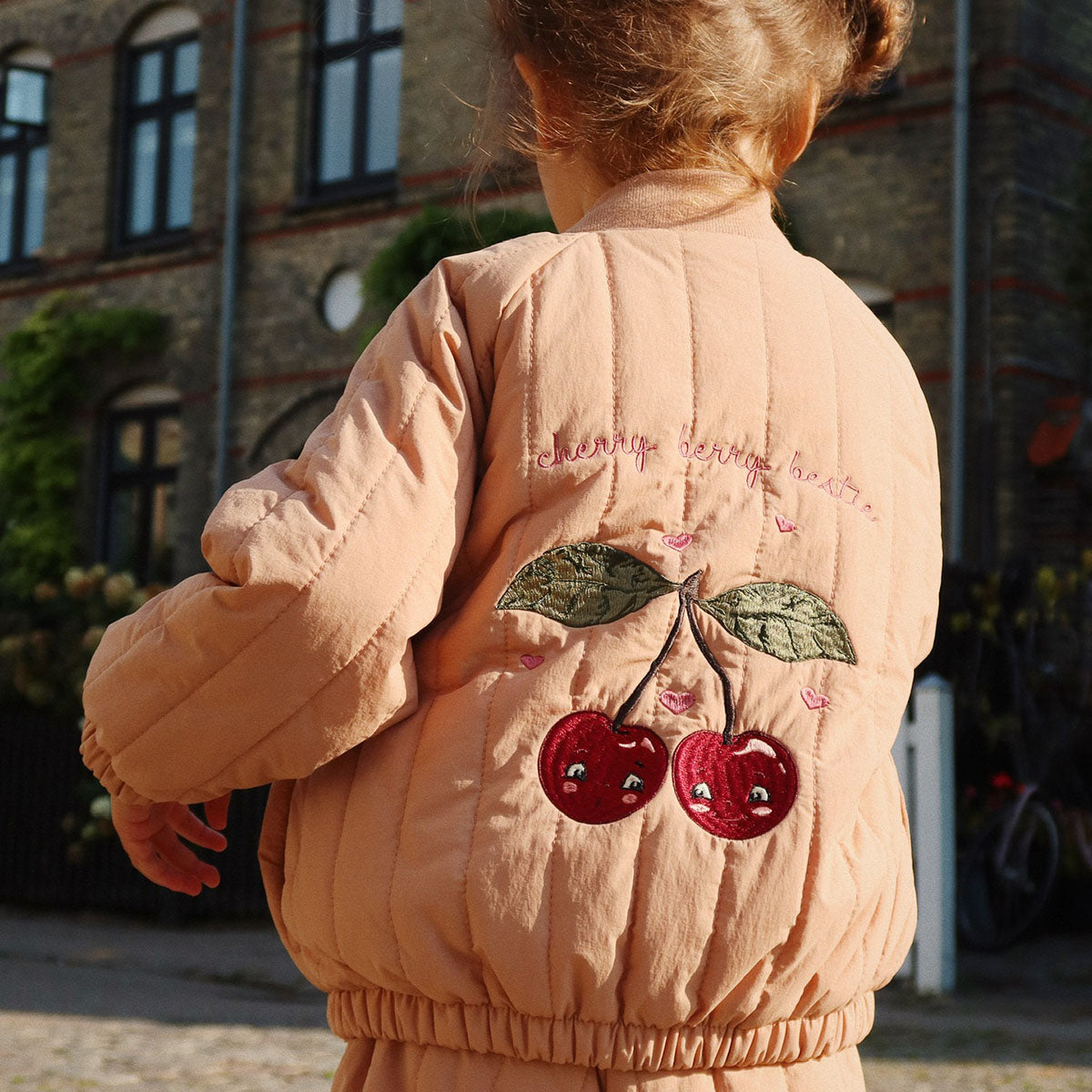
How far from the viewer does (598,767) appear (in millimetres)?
1343

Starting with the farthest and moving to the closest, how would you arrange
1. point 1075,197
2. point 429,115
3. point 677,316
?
point 429,115 → point 1075,197 → point 677,316

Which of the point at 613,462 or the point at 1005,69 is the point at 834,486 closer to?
the point at 613,462

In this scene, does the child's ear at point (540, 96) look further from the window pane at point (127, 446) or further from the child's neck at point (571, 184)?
the window pane at point (127, 446)

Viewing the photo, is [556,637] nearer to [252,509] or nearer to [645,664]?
[645,664]

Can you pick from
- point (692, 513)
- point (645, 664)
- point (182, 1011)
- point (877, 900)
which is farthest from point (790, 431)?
point (182, 1011)

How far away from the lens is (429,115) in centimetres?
1341

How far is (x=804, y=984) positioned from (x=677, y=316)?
24.3 inches

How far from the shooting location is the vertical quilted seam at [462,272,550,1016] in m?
1.31

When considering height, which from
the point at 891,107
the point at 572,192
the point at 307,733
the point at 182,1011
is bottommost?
the point at 182,1011

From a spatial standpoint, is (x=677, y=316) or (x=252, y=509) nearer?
(x=252, y=509)

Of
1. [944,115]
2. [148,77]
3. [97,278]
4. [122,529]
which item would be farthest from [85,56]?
[944,115]

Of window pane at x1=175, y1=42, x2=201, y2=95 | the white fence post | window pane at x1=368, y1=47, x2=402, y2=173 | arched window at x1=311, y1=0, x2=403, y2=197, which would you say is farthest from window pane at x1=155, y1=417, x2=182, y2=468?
the white fence post

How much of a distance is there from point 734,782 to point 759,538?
0.22m

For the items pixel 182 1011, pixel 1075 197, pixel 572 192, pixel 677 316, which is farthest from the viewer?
pixel 1075 197
